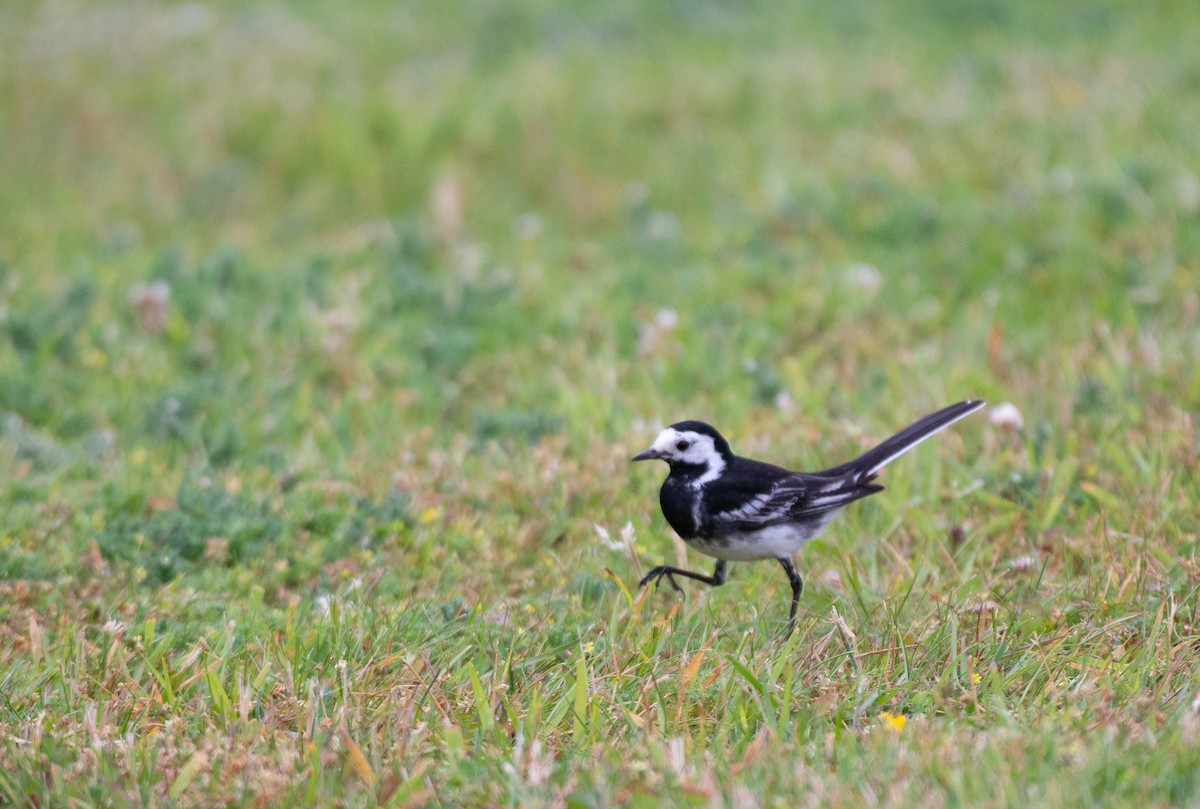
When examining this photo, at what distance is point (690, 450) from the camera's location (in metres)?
4.95

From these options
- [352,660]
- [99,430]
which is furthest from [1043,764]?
[99,430]

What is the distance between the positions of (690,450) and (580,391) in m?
2.28

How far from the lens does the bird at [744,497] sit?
4734mm

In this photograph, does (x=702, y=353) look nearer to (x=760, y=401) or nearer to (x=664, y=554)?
(x=760, y=401)

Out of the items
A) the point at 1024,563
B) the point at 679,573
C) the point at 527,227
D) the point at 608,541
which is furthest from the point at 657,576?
the point at 527,227

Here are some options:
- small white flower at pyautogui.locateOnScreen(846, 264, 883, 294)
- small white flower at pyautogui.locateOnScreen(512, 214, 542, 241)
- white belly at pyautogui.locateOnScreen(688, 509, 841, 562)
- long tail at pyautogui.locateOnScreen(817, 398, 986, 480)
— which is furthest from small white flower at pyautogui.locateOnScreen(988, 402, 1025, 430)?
small white flower at pyautogui.locateOnScreen(512, 214, 542, 241)

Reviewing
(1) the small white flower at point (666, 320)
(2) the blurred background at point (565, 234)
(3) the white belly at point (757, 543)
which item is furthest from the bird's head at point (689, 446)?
(1) the small white flower at point (666, 320)

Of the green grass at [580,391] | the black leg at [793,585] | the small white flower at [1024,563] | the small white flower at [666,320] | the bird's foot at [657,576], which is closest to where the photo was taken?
the green grass at [580,391]

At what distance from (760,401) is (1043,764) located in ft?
12.3

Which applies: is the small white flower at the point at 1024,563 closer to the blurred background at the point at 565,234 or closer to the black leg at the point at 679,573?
the blurred background at the point at 565,234

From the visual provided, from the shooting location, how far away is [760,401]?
709 centimetres

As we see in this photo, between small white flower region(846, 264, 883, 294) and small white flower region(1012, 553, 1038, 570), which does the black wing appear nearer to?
small white flower region(1012, 553, 1038, 570)

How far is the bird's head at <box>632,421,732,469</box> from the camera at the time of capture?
4.93 metres

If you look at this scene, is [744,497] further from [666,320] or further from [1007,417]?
[666,320]
